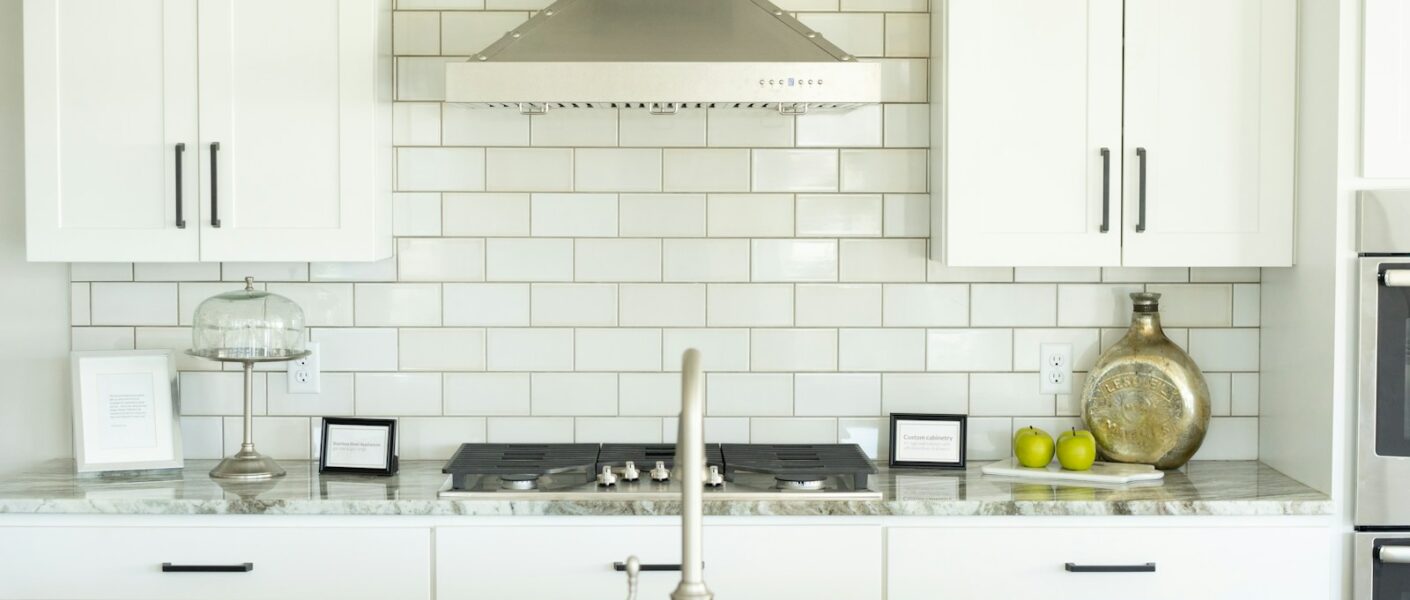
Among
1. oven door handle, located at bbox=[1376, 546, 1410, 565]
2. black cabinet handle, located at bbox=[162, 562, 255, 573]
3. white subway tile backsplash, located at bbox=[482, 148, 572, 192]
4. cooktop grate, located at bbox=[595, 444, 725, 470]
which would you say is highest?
white subway tile backsplash, located at bbox=[482, 148, 572, 192]

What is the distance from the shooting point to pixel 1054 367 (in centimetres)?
346

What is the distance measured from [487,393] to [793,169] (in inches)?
38.1

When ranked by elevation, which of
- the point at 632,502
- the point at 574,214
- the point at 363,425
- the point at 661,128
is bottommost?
the point at 632,502

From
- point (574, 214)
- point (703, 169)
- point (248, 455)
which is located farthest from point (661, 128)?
point (248, 455)

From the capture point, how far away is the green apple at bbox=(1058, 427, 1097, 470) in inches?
126

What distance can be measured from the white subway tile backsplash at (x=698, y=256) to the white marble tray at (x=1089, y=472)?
31.9 inches

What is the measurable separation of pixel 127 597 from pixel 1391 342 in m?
2.79

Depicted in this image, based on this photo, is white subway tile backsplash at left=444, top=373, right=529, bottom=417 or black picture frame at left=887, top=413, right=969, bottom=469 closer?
black picture frame at left=887, top=413, right=969, bottom=469

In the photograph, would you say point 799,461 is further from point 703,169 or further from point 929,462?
point 703,169

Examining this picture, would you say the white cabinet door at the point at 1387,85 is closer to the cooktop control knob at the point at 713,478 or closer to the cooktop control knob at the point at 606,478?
the cooktop control knob at the point at 713,478

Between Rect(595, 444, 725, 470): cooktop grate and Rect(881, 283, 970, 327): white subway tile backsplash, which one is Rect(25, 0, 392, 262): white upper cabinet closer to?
Rect(595, 444, 725, 470): cooktop grate

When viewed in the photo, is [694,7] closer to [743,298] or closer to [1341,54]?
→ [743,298]

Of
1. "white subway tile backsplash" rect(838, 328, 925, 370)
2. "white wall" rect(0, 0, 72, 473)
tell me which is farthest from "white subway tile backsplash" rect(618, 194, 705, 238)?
"white wall" rect(0, 0, 72, 473)

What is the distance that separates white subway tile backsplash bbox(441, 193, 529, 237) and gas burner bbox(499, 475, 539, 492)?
701 mm
